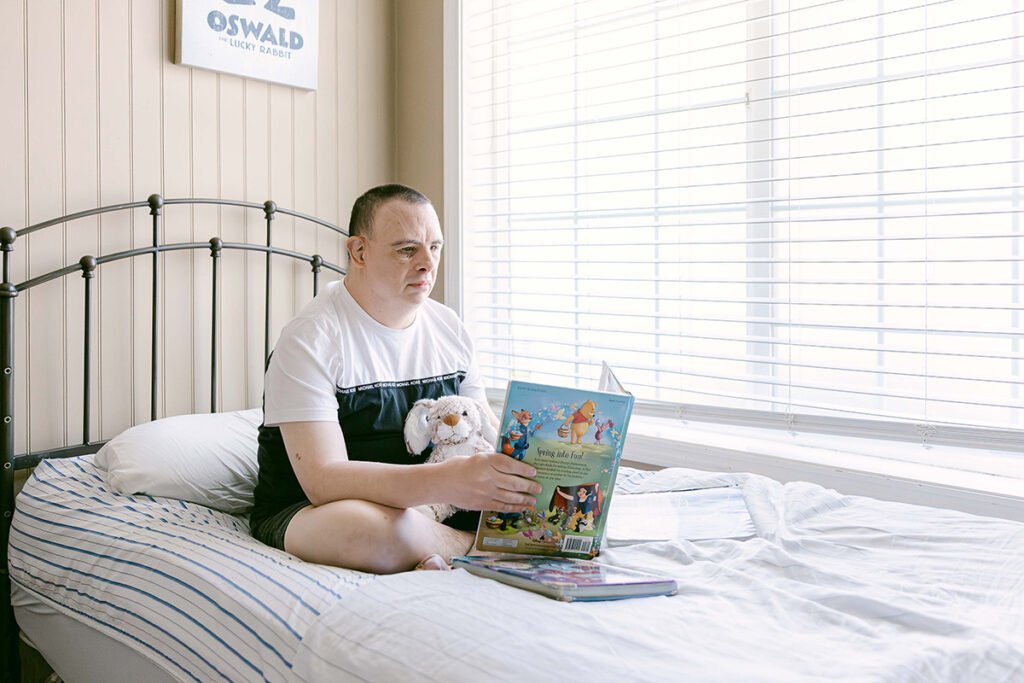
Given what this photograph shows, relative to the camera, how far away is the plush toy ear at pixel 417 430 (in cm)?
174

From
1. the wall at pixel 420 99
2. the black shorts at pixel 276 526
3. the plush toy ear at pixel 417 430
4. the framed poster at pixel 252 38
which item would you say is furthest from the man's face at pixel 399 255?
the wall at pixel 420 99

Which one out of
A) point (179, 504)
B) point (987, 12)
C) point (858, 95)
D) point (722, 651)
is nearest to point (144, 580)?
point (179, 504)

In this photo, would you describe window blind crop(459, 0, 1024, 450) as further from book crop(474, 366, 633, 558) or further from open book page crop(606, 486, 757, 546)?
book crop(474, 366, 633, 558)

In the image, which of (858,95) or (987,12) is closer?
(987,12)

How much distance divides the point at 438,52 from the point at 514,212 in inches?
23.2

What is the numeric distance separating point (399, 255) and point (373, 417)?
0.32 metres

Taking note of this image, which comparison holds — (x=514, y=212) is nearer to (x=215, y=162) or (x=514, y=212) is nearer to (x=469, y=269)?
(x=469, y=269)

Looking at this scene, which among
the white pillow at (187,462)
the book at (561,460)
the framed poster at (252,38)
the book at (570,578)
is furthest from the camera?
the framed poster at (252,38)

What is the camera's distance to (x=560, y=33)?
2.72 metres

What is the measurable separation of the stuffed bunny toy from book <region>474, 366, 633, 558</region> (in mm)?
264

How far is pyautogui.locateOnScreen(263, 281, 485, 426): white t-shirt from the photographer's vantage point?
1623 mm

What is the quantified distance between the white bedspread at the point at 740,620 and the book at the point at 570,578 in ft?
0.07

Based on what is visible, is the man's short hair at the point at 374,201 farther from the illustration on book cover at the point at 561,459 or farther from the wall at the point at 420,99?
the wall at the point at 420,99

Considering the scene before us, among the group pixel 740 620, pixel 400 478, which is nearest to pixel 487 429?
pixel 400 478
